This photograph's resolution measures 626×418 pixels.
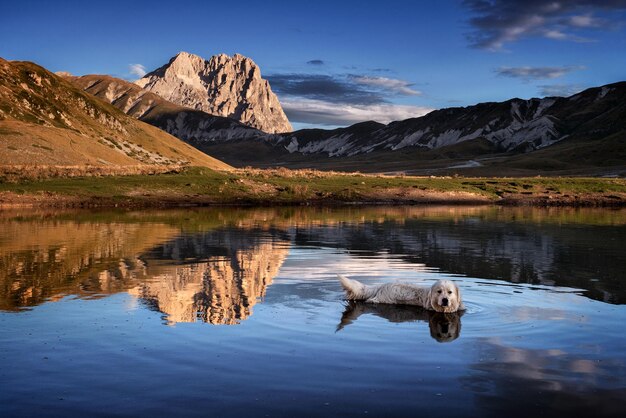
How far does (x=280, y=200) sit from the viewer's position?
68562 mm

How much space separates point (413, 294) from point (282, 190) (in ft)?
179

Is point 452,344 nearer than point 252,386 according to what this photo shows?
No

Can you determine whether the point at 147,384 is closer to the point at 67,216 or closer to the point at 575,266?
the point at 575,266

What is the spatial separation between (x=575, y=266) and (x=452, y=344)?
46.2 feet

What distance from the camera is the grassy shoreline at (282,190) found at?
60.9 meters

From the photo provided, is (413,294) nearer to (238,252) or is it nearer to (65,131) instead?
(238,252)

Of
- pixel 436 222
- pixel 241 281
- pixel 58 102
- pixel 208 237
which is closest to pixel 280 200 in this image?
pixel 436 222

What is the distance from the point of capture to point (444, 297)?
15422 mm

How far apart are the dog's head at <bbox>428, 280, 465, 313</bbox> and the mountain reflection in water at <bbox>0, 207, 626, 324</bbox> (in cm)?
54

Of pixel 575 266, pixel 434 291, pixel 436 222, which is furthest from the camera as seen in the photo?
pixel 436 222

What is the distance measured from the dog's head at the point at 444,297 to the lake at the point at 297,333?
0.24m

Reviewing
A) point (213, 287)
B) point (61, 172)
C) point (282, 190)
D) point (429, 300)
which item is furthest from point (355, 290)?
point (61, 172)

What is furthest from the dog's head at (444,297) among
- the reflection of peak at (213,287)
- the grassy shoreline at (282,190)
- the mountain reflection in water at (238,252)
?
the grassy shoreline at (282,190)

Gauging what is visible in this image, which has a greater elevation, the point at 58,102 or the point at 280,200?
the point at 58,102
